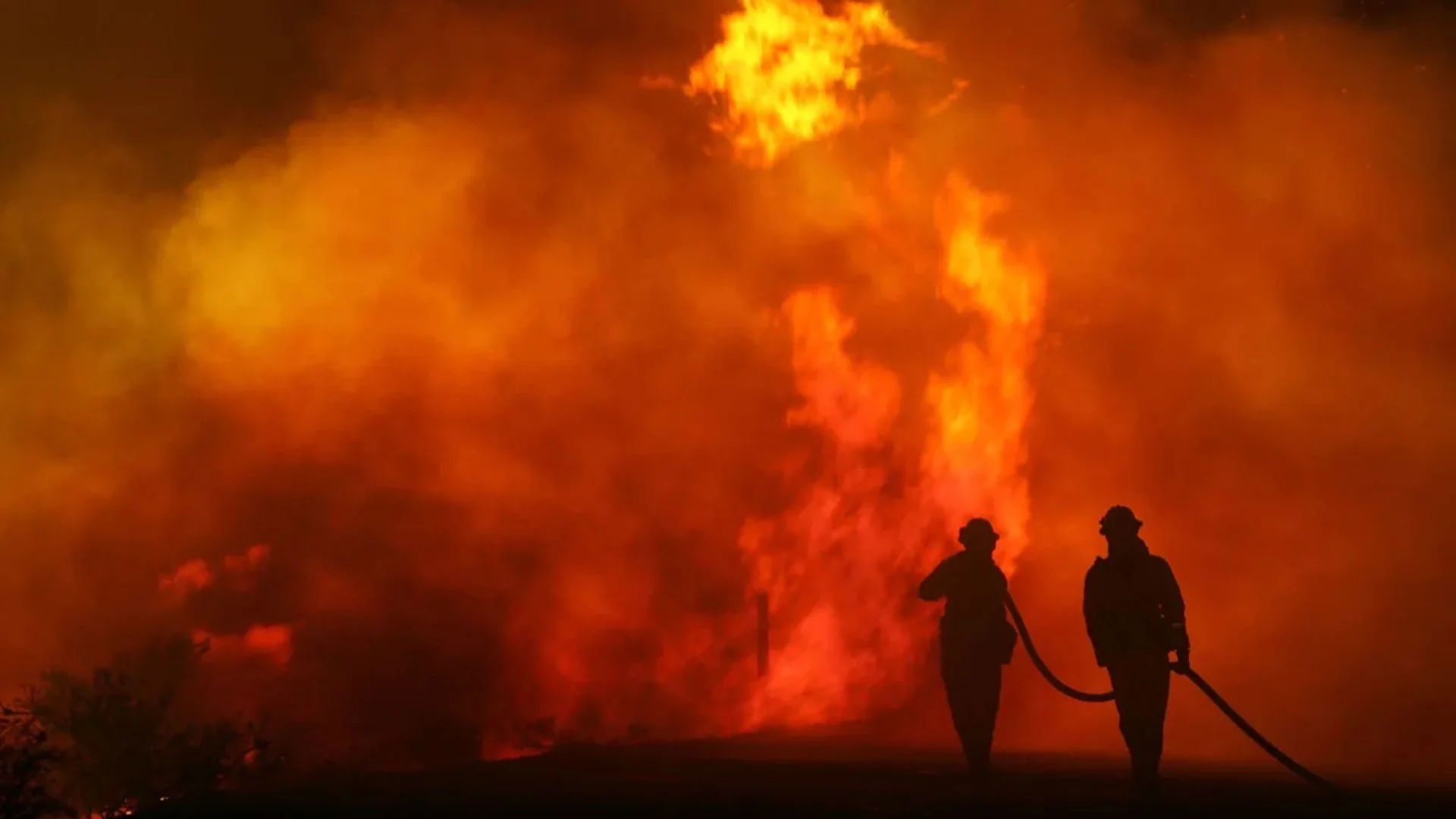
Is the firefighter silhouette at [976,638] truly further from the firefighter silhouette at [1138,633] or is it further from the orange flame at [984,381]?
the orange flame at [984,381]

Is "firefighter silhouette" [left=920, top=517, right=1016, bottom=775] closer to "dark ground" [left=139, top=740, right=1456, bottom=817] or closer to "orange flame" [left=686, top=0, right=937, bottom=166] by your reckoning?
"dark ground" [left=139, top=740, right=1456, bottom=817]

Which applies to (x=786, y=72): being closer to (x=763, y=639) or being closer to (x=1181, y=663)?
(x=763, y=639)

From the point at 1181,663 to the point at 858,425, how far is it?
1361 cm

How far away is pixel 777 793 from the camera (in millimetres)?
10453

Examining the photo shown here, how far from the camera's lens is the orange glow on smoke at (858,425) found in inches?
920

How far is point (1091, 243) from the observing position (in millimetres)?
26391

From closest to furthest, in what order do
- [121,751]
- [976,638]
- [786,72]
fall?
[976,638] → [121,751] → [786,72]

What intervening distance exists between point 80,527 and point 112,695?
8138mm

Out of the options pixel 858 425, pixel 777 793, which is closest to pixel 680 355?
pixel 858 425

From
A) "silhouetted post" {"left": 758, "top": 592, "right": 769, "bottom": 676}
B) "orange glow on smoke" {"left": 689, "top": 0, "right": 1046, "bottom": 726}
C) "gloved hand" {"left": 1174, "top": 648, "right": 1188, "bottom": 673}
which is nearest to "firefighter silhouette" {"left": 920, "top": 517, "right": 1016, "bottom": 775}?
"gloved hand" {"left": 1174, "top": 648, "right": 1188, "bottom": 673}

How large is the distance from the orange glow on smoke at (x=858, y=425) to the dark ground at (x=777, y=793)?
915cm

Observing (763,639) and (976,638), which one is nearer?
(976,638)

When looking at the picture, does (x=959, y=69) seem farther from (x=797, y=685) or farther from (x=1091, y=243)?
(x=797, y=685)

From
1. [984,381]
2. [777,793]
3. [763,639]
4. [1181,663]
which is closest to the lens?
[777,793]
